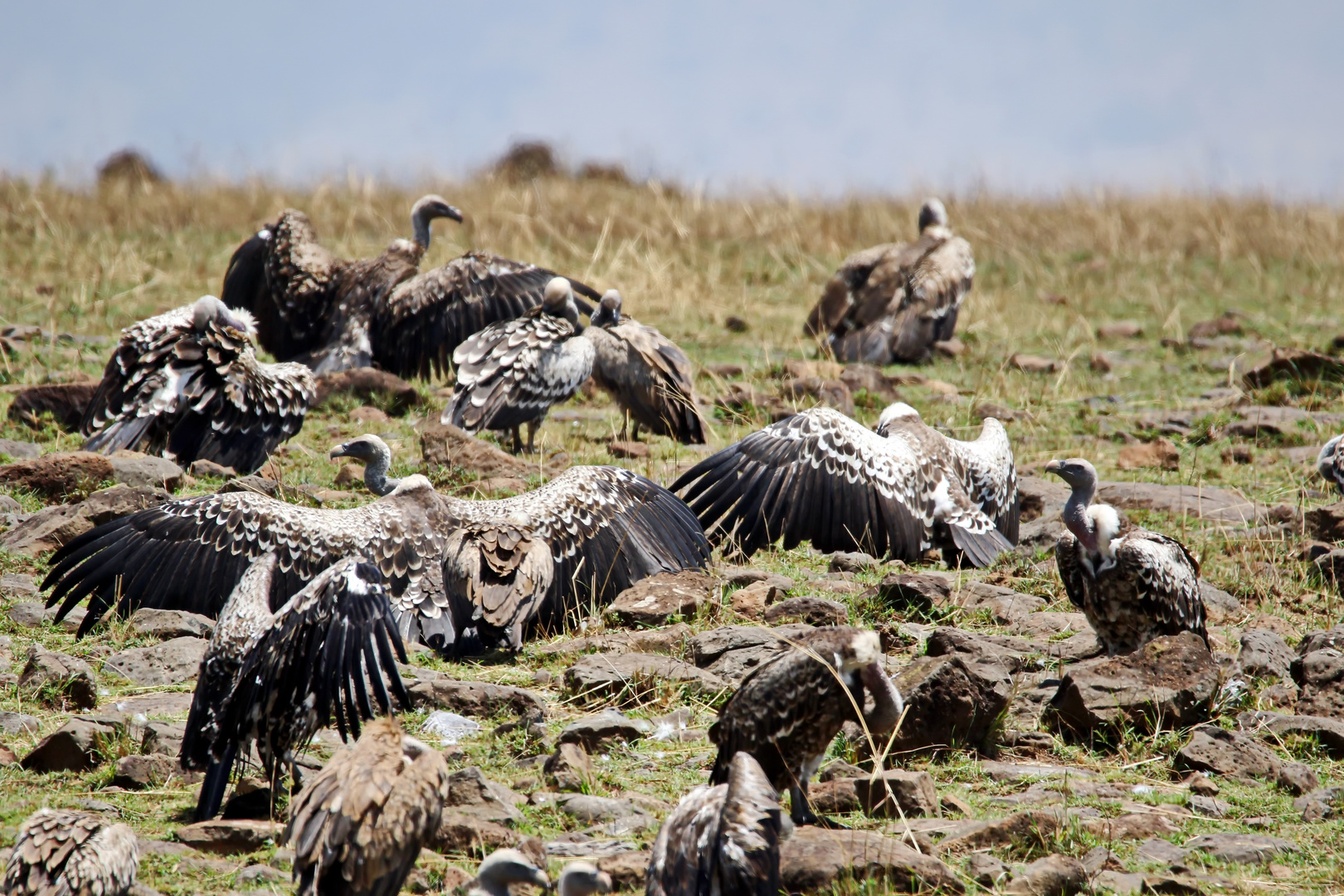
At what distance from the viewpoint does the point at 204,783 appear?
3768mm

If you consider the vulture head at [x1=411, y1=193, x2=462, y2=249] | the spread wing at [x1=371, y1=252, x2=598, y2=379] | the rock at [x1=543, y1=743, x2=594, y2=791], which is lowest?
the rock at [x1=543, y1=743, x2=594, y2=791]

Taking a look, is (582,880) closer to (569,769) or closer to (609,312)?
(569,769)

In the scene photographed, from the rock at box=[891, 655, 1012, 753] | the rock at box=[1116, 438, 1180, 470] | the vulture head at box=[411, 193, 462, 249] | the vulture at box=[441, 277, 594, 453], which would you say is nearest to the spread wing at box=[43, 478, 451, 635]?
the rock at box=[891, 655, 1012, 753]

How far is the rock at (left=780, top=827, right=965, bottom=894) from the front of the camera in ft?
10.8

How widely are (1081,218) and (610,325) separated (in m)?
11.4

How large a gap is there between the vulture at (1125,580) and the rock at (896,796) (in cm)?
145

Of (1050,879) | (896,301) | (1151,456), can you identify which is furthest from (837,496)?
(896,301)

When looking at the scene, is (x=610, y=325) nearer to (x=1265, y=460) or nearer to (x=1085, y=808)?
(x=1265, y=460)

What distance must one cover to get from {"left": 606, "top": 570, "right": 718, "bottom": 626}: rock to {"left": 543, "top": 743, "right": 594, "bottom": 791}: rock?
139 centimetres

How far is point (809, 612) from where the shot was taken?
5438mm

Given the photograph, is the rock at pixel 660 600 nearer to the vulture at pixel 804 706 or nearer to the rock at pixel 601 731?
the rock at pixel 601 731

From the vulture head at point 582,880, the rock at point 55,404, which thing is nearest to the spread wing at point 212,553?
the vulture head at point 582,880

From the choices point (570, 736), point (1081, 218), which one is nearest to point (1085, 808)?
point (570, 736)

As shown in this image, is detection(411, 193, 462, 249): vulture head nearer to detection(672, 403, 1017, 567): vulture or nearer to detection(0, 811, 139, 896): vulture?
detection(672, 403, 1017, 567): vulture
